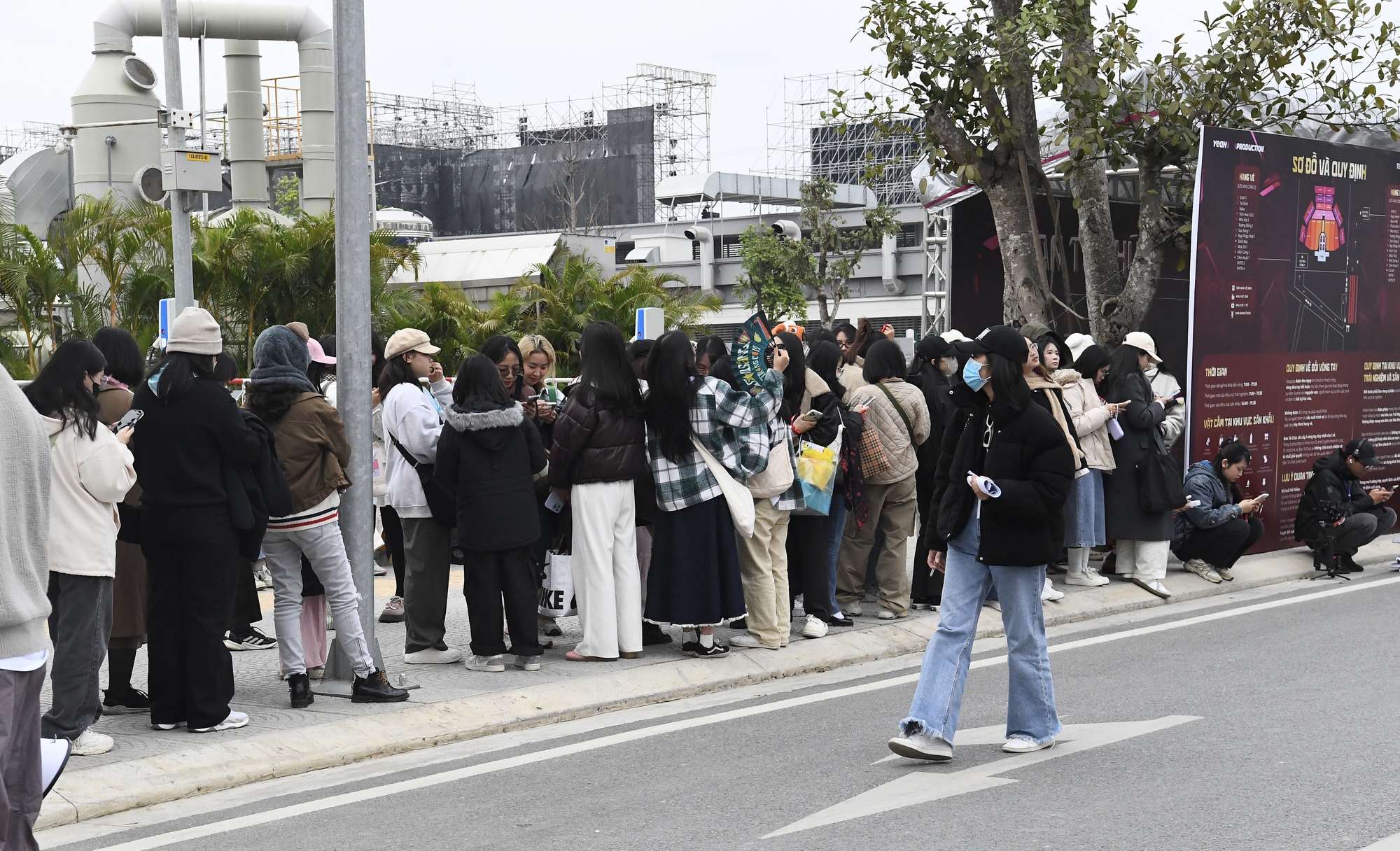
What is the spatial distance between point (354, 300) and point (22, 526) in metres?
3.92

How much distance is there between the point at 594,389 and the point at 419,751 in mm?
2377

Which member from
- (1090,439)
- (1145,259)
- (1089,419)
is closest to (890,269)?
(1145,259)

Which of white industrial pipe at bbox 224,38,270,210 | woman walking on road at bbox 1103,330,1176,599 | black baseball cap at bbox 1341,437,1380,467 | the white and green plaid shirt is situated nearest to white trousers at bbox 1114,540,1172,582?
woman walking on road at bbox 1103,330,1176,599

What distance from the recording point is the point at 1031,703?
6.52 metres

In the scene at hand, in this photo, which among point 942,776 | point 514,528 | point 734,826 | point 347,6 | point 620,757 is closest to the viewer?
point 734,826

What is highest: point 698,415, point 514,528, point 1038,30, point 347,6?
point 1038,30

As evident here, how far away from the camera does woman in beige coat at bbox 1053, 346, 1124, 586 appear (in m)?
10.9

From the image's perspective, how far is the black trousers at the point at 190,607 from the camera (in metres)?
6.88

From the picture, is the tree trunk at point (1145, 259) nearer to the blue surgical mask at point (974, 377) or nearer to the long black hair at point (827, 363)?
the long black hair at point (827, 363)

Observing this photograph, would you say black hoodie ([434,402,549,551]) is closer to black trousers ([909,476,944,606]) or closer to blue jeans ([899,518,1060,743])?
blue jeans ([899,518,1060,743])

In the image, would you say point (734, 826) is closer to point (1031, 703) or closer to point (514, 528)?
point (1031, 703)

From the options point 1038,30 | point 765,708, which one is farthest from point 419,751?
point 1038,30

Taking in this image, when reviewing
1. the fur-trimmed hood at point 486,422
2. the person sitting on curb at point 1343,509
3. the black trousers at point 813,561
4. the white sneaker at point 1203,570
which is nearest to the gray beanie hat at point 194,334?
the fur-trimmed hood at point 486,422

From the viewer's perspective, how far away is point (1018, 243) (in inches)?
539
